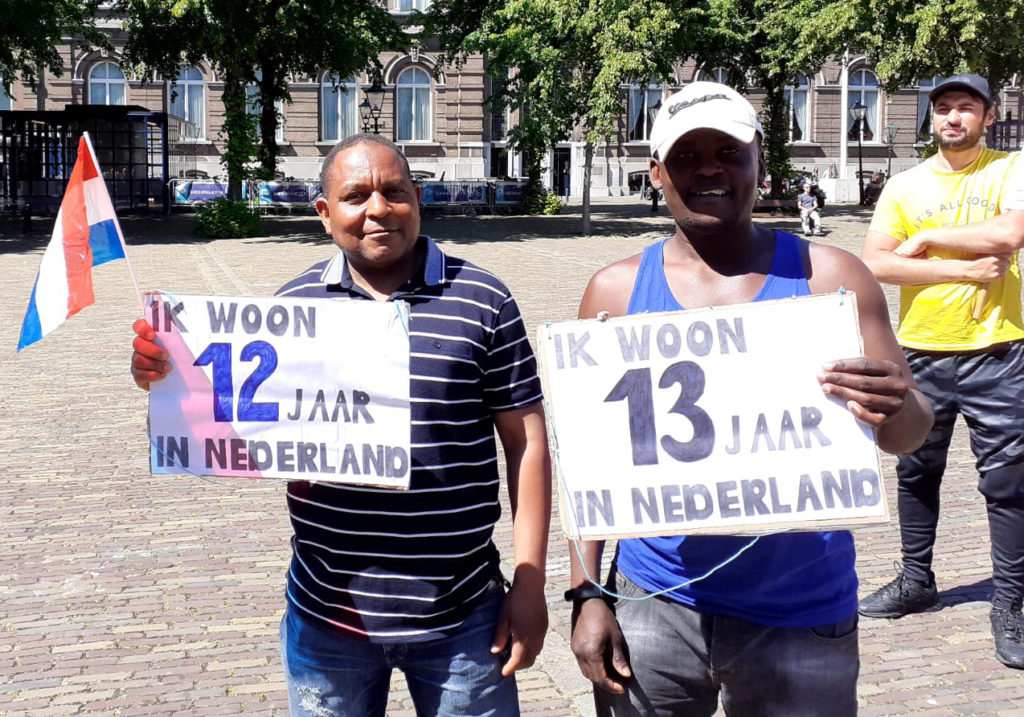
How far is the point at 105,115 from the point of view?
1371 inches

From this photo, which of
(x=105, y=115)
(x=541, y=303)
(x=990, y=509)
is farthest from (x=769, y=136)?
(x=990, y=509)

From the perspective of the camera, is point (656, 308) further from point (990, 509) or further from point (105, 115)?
point (105, 115)

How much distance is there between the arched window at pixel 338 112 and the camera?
2008 inches

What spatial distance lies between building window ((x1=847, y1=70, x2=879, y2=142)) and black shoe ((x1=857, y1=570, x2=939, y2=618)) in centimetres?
5158

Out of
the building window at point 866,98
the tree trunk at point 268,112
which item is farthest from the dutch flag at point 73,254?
the building window at point 866,98

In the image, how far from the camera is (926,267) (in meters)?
4.43

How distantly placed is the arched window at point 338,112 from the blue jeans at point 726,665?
49.7 m

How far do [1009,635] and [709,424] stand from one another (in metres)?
2.73

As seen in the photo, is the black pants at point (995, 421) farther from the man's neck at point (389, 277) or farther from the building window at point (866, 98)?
the building window at point (866, 98)

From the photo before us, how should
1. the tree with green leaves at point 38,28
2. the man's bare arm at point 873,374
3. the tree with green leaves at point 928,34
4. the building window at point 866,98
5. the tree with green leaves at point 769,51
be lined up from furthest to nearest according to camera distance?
1. the building window at point 866,98
2. the tree with green leaves at point 769,51
3. the tree with green leaves at point 38,28
4. the tree with green leaves at point 928,34
5. the man's bare arm at point 873,374

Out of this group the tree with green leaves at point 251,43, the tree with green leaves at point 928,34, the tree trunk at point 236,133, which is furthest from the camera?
the tree trunk at point 236,133

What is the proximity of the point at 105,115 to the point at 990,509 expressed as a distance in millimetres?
33993

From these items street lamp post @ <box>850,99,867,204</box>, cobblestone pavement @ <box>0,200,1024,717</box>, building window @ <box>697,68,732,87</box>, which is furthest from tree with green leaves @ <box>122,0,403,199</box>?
street lamp post @ <box>850,99,867,204</box>

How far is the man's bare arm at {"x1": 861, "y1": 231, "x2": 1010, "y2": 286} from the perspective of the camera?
436cm
